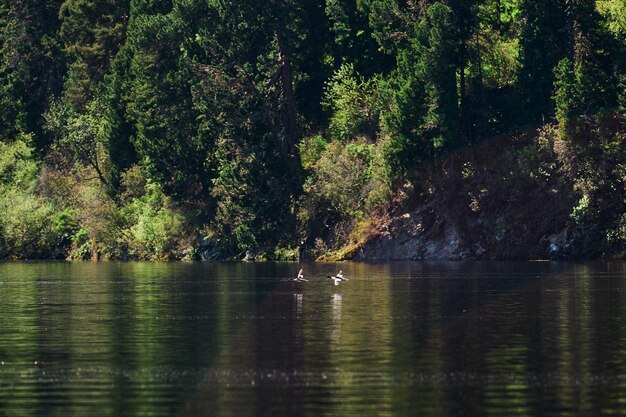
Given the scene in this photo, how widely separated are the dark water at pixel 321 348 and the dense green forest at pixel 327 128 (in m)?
24.3

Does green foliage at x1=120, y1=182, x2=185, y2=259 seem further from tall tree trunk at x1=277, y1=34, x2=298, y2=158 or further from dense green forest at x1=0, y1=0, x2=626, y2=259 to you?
tall tree trunk at x1=277, y1=34, x2=298, y2=158

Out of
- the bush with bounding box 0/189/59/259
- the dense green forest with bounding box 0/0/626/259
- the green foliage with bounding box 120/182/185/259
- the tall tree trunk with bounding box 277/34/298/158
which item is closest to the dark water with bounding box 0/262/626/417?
the dense green forest with bounding box 0/0/626/259

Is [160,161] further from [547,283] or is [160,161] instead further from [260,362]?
[260,362]

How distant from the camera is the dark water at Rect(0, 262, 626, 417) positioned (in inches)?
1421

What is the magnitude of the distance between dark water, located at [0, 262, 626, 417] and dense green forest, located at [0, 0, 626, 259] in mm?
24281

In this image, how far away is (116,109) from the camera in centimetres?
13388

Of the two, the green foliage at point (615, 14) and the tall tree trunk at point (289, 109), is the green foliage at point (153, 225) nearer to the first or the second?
the tall tree trunk at point (289, 109)

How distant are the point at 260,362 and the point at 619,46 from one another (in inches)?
2585

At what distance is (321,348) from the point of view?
1868 inches

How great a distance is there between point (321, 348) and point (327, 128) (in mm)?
81138

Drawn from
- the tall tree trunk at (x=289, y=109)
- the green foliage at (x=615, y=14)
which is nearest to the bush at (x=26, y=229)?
the tall tree trunk at (x=289, y=109)

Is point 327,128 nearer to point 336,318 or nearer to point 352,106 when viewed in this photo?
Result: point 352,106

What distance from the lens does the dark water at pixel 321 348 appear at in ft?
118

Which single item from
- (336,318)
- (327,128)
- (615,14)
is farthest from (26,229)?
(336,318)
